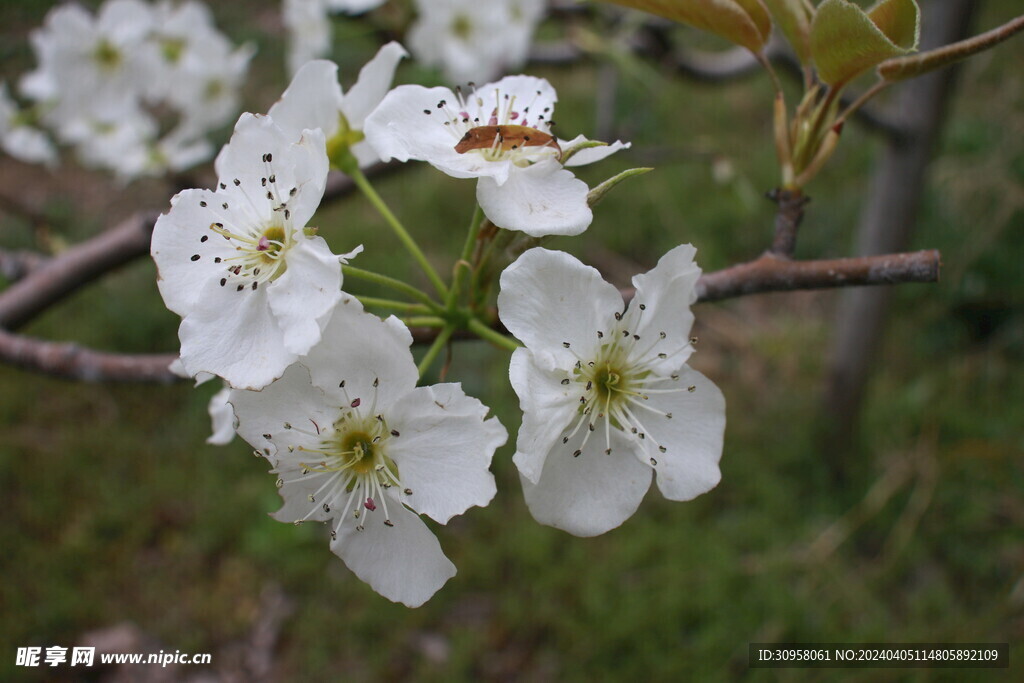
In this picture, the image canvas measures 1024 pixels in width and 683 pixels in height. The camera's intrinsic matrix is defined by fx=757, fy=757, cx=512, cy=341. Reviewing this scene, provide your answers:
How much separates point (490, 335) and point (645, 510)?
227 centimetres

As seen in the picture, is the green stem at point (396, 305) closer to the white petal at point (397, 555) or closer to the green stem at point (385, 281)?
the green stem at point (385, 281)

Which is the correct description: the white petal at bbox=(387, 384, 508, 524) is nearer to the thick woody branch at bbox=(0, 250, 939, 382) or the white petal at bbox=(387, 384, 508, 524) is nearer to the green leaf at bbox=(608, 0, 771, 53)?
the thick woody branch at bbox=(0, 250, 939, 382)

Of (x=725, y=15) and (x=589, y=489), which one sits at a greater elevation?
(x=725, y=15)

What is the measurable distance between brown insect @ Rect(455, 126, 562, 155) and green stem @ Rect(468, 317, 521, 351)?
0.21 metres

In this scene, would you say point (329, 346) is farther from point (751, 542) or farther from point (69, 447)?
point (69, 447)

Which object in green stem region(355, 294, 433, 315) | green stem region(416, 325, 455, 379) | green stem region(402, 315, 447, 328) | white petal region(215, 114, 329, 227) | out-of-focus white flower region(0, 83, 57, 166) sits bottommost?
out-of-focus white flower region(0, 83, 57, 166)

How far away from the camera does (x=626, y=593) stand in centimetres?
275

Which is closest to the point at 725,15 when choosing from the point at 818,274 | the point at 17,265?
the point at 818,274

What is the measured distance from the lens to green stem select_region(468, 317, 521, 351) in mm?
929

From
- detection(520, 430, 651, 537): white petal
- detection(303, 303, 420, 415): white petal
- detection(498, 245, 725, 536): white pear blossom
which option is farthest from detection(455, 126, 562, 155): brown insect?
detection(520, 430, 651, 537): white petal

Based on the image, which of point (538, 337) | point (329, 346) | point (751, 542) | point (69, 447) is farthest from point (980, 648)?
point (69, 447)

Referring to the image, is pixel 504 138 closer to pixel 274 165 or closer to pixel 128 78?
pixel 274 165

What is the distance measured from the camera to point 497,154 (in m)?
0.92

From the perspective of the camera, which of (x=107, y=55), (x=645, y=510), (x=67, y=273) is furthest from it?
(x=645, y=510)
